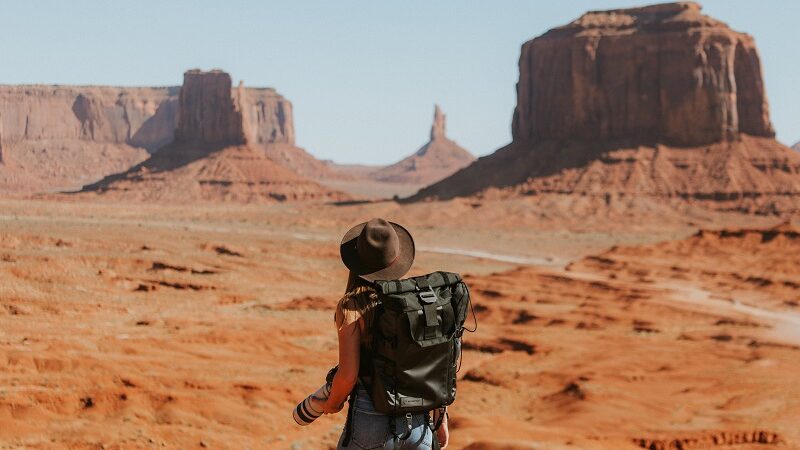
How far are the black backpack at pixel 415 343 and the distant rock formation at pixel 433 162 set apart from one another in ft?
534

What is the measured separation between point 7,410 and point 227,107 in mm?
108791

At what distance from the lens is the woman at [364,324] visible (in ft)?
15.3

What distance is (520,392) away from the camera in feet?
51.1

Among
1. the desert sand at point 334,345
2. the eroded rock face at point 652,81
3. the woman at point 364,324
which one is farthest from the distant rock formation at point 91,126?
the woman at point 364,324

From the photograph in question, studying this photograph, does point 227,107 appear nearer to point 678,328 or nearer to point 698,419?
point 678,328

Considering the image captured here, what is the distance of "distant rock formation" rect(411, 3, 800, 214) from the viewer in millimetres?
72750

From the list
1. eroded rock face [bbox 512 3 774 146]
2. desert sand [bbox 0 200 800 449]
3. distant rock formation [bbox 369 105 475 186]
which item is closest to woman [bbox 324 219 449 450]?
desert sand [bbox 0 200 800 449]

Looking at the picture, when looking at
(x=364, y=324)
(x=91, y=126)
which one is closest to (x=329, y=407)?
(x=364, y=324)

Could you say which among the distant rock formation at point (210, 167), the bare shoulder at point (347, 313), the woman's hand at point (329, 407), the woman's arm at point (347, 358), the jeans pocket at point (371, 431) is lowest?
the jeans pocket at point (371, 431)

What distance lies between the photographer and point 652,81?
7869cm

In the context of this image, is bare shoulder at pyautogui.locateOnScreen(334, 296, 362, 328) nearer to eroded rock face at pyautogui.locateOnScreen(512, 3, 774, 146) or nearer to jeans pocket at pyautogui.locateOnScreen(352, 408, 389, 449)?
jeans pocket at pyautogui.locateOnScreen(352, 408, 389, 449)

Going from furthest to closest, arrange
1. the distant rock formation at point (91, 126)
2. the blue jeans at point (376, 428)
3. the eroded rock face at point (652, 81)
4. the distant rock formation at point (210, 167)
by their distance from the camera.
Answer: the distant rock formation at point (91, 126) → the distant rock formation at point (210, 167) → the eroded rock face at point (652, 81) → the blue jeans at point (376, 428)

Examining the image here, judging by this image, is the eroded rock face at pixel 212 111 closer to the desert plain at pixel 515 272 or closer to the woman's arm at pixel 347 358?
the desert plain at pixel 515 272

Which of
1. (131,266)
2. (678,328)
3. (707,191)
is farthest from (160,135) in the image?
(678,328)
